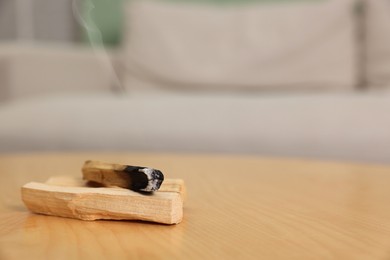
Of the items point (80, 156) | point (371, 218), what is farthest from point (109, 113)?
point (371, 218)

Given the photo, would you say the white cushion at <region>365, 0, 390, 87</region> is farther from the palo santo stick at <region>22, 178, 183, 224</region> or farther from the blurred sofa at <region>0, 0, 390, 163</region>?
the palo santo stick at <region>22, 178, 183, 224</region>

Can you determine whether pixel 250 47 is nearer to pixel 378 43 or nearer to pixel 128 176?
pixel 378 43

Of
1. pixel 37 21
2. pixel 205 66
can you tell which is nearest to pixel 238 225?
pixel 205 66

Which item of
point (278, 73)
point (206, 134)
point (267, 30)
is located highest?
point (267, 30)

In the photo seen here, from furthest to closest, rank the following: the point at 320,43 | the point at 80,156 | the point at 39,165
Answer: the point at 320,43, the point at 80,156, the point at 39,165

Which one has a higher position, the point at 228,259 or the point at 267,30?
the point at 267,30

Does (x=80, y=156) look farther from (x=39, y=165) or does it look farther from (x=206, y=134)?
(x=206, y=134)

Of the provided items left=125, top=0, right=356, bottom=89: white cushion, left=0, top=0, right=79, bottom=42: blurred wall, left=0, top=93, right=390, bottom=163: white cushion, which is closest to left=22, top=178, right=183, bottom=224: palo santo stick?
left=0, top=93, right=390, bottom=163: white cushion
